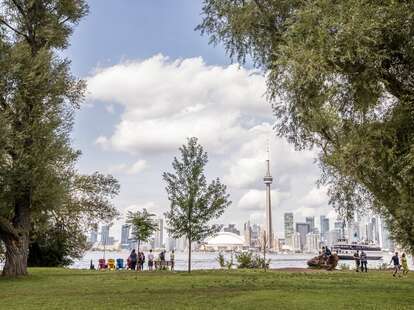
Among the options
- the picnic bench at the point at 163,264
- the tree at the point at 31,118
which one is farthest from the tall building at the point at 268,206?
the tree at the point at 31,118

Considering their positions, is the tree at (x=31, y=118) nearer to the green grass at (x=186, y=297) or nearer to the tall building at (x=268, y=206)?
the green grass at (x=186, y=297)

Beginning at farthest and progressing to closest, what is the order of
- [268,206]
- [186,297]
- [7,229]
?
1. [268,206]
2. [7,229]
3. [186,297]

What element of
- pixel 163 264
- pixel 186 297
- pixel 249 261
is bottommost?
pixel 186 297

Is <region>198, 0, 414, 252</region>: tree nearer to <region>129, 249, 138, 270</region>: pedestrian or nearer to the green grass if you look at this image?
the green grass

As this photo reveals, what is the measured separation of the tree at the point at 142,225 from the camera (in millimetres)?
35031

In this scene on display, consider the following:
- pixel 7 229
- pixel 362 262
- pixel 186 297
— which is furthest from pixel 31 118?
pixel 362 262

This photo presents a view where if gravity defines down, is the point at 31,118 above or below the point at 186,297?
above

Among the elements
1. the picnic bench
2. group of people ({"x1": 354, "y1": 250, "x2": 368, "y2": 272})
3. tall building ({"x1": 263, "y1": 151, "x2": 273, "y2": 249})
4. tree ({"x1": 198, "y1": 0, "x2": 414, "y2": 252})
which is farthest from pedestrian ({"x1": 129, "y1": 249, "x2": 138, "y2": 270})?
tall building ({"x1": 263, "y1": 151, "x2": 273, "y2": 249})

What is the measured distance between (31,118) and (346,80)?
17.0 meters

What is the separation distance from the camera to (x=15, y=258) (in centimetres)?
2423

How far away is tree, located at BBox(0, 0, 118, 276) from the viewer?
2298 centimetres

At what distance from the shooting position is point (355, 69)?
11500mm

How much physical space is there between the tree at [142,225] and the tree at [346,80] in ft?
71.4

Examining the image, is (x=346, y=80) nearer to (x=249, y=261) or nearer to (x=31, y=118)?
(x=31, y=118)
